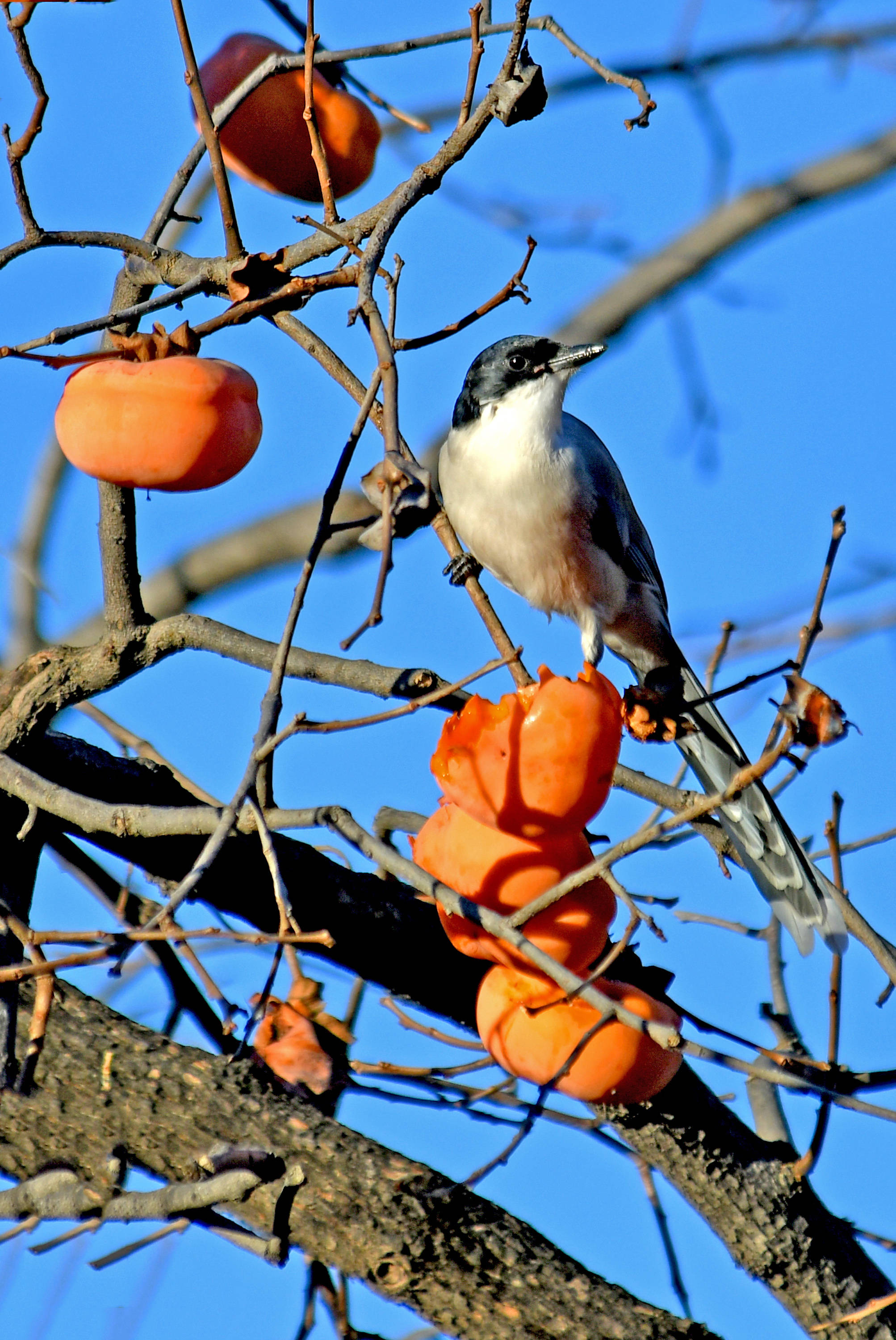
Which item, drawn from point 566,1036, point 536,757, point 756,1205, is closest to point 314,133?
point 536,757

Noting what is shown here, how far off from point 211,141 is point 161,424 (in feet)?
1.34

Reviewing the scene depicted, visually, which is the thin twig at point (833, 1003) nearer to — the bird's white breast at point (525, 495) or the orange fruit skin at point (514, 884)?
the orange fruit skin at point (514, 884)

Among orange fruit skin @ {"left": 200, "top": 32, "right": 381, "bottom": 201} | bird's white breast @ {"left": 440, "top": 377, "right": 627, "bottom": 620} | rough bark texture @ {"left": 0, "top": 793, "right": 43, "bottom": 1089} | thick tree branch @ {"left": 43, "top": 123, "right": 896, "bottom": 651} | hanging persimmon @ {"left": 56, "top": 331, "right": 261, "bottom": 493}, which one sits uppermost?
thick tree branch @ {"left": 43, "top": 123, "right": 896, "bottom": 651}

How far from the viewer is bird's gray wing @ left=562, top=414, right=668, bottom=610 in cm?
390

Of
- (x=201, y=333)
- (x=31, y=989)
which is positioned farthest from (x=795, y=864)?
(x=201, y=333)

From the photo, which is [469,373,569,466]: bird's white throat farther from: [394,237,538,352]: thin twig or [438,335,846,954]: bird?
[394,237,538,352]: thin twig

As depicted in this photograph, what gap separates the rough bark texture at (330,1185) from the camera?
7.88 ft

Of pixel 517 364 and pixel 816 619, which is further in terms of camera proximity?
pixel 517 364

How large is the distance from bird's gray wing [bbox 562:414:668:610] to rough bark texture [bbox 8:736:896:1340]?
5.04 feet

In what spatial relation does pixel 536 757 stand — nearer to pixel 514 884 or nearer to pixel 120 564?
pixel 514 884

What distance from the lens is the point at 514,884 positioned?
1940 mm

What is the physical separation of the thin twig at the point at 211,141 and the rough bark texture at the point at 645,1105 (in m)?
1.11

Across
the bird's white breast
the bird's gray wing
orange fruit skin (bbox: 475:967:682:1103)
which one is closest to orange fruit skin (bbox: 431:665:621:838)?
orange fruit skin (bbox: 475:967:682:1103)

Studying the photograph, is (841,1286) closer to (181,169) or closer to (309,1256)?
(309,1256)
